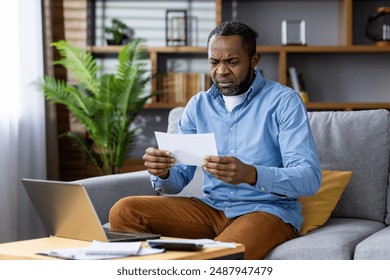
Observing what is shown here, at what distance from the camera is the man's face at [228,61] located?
8.73 feet

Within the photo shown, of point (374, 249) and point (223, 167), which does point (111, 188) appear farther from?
point (374, 249)

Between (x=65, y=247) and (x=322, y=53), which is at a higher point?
(x=322, y=53)

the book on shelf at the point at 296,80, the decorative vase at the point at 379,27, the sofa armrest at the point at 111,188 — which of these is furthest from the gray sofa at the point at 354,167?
the decorative vase at the point at 379,27

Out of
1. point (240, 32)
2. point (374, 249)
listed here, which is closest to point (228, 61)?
point (240, 32)

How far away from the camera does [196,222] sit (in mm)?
2639

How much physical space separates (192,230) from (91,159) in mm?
2555

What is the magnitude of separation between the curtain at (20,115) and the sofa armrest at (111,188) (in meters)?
1.17

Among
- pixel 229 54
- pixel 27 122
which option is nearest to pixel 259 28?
pixel 27 122

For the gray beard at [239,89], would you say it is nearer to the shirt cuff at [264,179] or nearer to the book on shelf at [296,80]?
the shirt cuff at [264,179]

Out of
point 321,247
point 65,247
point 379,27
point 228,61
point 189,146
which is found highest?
point 379,27

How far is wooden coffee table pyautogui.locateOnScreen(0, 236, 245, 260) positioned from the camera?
6.16 ft

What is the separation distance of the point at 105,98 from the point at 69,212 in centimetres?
259

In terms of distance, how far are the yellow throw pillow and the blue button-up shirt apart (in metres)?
0.15

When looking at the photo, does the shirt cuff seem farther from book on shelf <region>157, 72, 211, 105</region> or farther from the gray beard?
book on shelf <region>157, 72, 211, 105</region>
